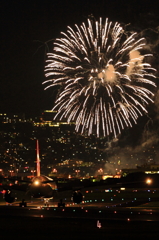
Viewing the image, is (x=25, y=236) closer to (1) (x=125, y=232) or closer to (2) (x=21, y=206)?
(1) (x=125, y=232)

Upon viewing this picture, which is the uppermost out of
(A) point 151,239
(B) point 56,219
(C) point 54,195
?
(C) point 54,195

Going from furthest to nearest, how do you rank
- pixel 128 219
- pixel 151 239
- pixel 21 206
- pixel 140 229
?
pixel 21 206 → pixel 128 219 → pixel 140 229 → pixel 151 239

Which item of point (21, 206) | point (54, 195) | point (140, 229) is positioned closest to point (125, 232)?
point (140, 229)

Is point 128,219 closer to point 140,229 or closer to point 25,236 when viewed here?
point 140,229

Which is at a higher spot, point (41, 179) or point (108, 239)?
point (41, 179)

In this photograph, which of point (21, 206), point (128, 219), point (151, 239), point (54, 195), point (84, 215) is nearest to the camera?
point (151, 239)

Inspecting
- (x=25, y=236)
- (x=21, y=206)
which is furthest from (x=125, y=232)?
(x=21, y=206)

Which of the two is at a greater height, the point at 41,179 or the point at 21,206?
the point at 41,179

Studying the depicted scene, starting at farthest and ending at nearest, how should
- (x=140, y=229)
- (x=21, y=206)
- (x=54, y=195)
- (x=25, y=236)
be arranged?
(x=54, y=195)
(x=21, y=206)
(x=140, y=229)
(x=25, y=236)

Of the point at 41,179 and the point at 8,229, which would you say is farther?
the point at 41,179
